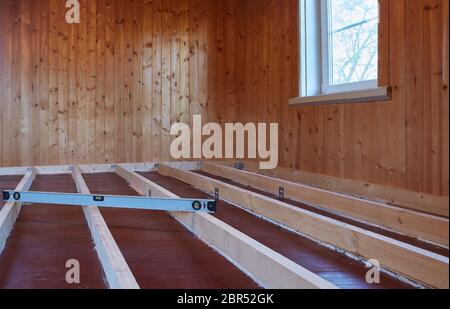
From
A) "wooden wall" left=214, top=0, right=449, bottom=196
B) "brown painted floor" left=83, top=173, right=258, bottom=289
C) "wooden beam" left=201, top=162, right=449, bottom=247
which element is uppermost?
"wooden wall" left=214, top=0, right=449, bottom=196

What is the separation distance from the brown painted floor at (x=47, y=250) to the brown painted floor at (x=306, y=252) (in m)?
0.70

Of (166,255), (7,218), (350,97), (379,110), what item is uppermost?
(350,97)

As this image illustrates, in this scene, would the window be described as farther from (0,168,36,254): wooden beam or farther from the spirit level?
(0,168,36,254): wooden beam

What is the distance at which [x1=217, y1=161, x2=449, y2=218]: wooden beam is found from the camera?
7.82 feet

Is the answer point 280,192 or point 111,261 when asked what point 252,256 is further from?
point 280,192

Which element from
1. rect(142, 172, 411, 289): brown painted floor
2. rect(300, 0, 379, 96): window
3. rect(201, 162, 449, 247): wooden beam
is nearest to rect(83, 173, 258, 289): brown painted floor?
rect(142, 172, 411, 289): brown painted floor

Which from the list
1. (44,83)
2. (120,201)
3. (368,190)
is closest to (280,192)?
(368,190)

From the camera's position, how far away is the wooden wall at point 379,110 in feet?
7.96

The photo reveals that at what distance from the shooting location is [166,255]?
1.95m

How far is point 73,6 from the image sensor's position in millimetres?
5070

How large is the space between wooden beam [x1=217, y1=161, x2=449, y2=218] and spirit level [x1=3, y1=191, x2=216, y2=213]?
1.00m

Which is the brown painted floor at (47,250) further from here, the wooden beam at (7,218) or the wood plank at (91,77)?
the wood plank at (91,77)

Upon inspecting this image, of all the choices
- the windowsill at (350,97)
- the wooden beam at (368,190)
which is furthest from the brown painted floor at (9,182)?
the windowsill at (350,97)

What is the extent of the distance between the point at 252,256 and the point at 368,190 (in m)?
1.53
